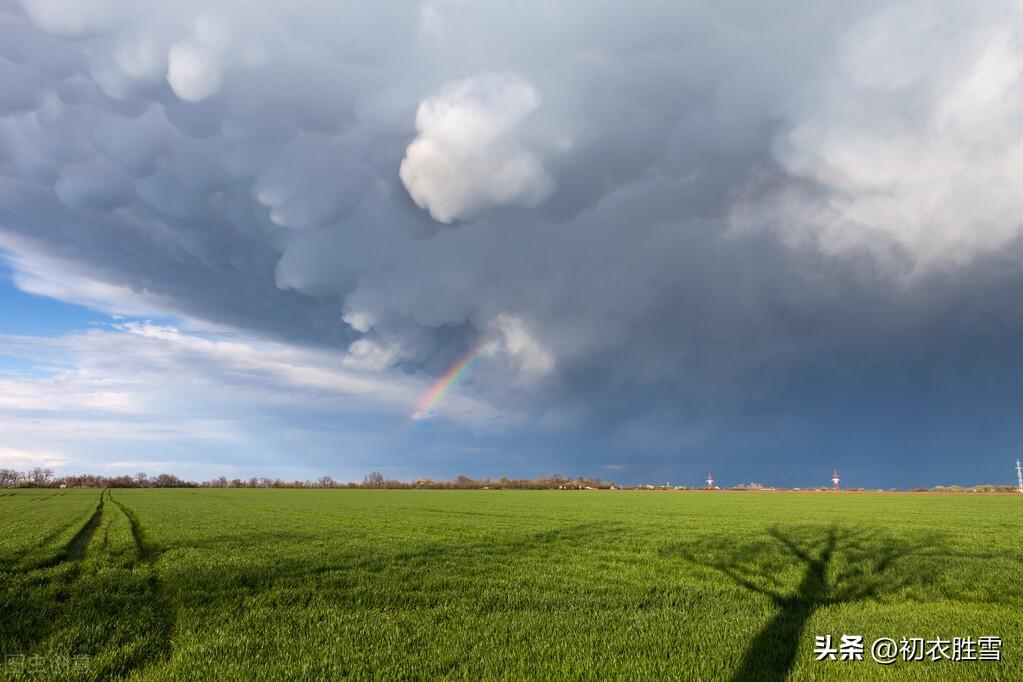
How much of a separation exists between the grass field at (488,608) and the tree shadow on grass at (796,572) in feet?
0.24

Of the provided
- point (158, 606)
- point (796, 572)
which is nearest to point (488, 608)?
point (158, 606)

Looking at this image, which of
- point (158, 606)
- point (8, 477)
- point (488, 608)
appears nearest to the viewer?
point (158, 606)

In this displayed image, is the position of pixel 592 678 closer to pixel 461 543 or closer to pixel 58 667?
pixel 58 667

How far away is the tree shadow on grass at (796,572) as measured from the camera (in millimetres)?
8836


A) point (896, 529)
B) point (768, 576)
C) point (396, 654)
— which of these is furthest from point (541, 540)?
point (896, 529)

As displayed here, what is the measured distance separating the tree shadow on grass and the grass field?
2.9 inches

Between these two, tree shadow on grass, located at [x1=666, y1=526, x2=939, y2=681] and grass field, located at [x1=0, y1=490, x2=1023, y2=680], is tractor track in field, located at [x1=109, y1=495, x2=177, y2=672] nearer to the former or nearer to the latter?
grass field, located at [x1=0, y1=490, x2=1023, y2=680]

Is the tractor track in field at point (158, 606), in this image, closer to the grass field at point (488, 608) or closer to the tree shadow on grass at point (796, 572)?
the grass field at point (488, 608)

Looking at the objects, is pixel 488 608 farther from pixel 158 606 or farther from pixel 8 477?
pixel 8 477

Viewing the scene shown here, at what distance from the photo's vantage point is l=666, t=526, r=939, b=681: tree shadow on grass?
8.84 metres

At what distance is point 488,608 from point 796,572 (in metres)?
10.1

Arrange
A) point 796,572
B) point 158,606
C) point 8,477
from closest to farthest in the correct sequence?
point 158,606 < point 796,572 < point 8,477

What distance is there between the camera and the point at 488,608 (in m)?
11.4

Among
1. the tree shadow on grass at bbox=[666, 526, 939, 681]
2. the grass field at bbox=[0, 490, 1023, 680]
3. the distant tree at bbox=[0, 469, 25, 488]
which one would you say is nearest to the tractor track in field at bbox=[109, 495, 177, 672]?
the grass field at bbox=[0, 490, 1023, 680]
